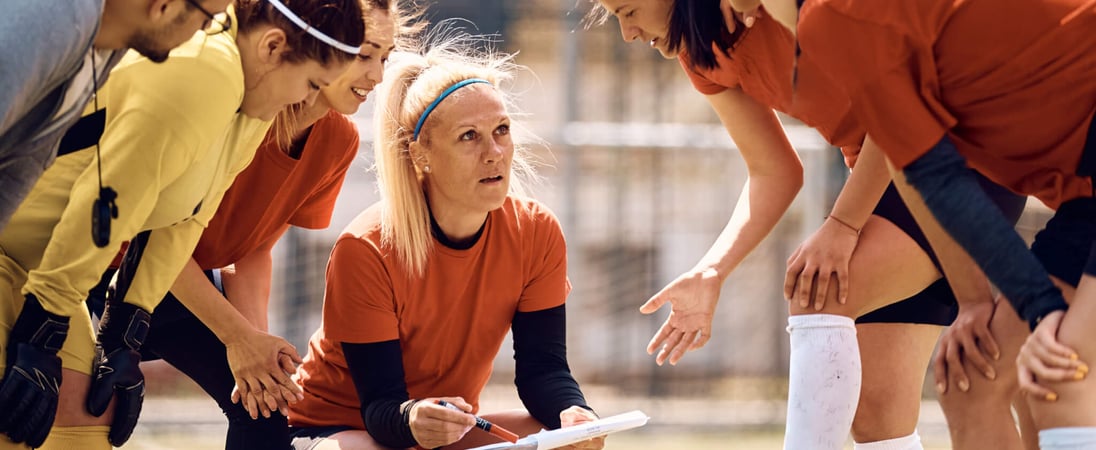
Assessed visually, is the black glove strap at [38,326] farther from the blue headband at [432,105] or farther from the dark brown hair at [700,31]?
the dark brown hair at [700,31]

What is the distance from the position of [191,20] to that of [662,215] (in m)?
4.39

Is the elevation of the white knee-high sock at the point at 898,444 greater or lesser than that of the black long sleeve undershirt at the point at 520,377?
lesser

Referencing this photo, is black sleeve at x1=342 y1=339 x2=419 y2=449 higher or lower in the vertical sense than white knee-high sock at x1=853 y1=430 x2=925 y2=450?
higher

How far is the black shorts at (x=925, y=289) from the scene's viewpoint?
2.38 meters

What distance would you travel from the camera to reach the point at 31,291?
216cm

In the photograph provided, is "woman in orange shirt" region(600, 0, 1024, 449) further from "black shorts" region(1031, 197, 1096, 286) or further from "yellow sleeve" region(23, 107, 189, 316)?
"yellow sleeve" region(23, 107, 189, 316)

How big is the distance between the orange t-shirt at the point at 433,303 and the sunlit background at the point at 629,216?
2812 millimetres

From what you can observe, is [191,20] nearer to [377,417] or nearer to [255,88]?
[255,88]

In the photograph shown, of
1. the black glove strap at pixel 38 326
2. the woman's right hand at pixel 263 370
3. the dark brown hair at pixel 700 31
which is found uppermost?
the dark brown hair at pixel 700 31

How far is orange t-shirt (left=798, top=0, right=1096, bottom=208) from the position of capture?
5.96 feet

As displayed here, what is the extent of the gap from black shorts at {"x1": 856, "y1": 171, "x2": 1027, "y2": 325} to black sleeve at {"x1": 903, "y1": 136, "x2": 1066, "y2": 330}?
0.52 meters

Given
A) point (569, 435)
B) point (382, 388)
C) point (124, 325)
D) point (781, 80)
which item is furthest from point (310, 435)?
point (781, 80)

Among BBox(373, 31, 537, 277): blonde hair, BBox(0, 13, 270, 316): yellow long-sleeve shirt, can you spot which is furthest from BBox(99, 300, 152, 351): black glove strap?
BBox(373, 31, 537, 277): blonde hair

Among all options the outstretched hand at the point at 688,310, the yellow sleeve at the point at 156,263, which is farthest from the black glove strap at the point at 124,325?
the outstretched hand at the point at 688,310
